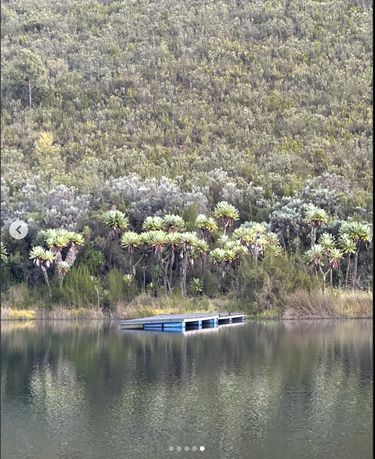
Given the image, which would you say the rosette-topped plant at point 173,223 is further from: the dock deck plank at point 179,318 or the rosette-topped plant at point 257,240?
the dock deck plank at point 179,318

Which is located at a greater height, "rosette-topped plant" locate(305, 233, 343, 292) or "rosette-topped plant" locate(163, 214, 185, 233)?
"rosette-topped plant" locate(163, 214, 185, 233)

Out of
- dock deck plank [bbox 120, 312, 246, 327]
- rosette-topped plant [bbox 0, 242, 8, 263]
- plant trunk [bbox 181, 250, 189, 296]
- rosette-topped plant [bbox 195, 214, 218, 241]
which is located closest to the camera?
dock deck plank [bbox 120, 312, 246, 327]

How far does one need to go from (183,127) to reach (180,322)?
30.5 metres

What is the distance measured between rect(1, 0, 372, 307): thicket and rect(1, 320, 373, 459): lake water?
35.9 ft

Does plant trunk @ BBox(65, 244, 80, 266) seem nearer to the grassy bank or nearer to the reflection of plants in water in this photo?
the grassy bank

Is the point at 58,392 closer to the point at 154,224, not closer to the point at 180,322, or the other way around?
the point at 180,322

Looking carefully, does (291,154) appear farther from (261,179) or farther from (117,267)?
(117,267)

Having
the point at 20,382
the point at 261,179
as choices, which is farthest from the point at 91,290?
the point at 20,382

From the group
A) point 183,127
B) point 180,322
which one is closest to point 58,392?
point 180,322

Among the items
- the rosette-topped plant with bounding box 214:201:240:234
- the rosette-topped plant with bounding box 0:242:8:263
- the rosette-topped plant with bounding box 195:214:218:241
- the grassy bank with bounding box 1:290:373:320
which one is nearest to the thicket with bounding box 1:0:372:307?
the rosette-topped plant with bounding box 195:214:218:241

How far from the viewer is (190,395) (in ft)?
77.9

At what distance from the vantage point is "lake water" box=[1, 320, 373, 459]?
61.2 feet

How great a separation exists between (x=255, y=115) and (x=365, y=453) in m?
50.8

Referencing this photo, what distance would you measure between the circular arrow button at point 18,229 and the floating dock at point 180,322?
984 cm
